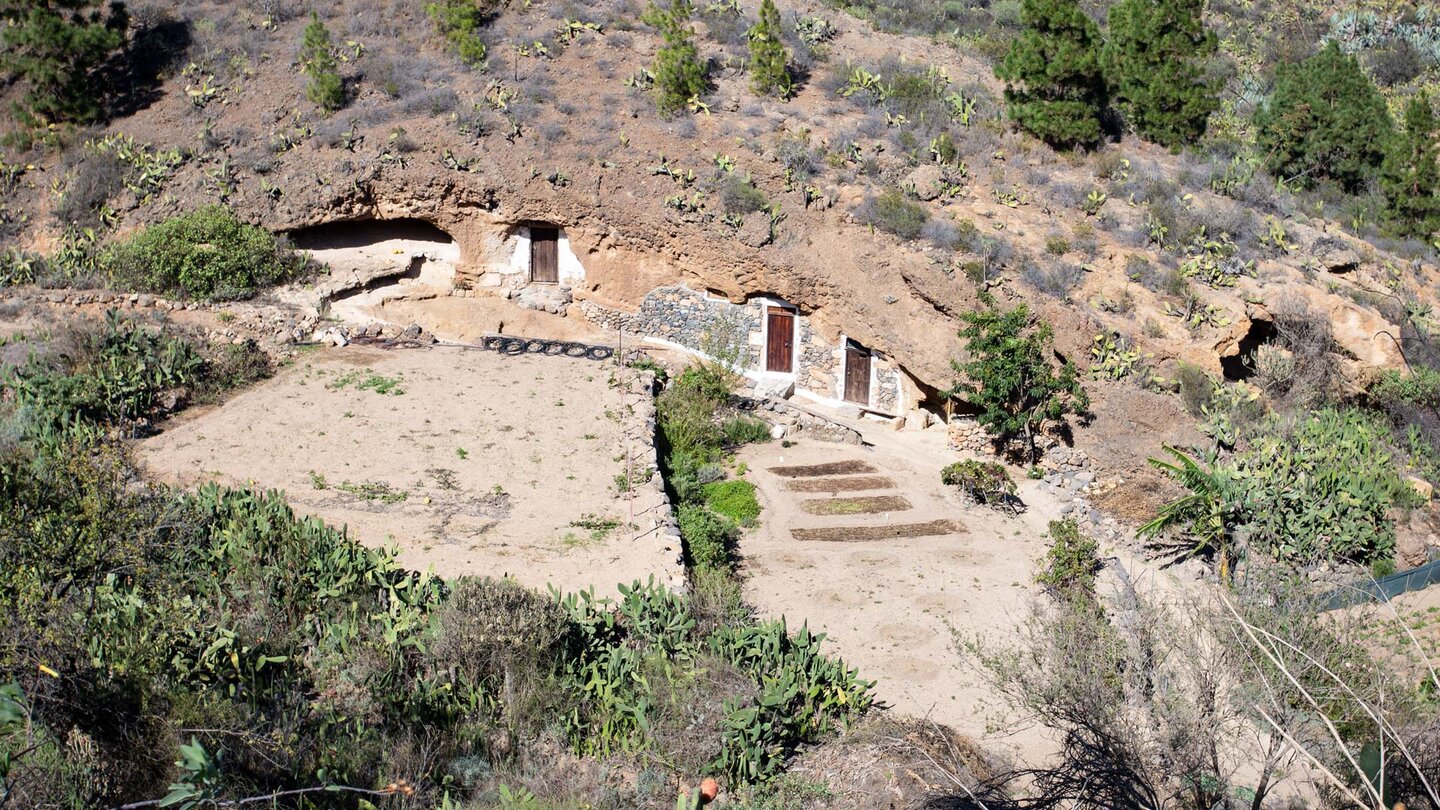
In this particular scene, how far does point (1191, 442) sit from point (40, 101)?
80.9ft

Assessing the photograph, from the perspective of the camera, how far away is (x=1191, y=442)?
62.3 feet

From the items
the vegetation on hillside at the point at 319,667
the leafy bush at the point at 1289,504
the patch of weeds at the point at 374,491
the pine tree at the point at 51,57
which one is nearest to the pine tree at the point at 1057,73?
the leafy bush at the point at 1289,504

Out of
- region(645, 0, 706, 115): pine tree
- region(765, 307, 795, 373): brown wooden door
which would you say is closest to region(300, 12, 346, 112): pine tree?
region(645, 0, 706, 115): pine tree

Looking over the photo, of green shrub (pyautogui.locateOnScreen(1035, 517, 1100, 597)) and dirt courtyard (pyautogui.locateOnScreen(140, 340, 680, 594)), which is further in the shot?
green shrub (pyautogui.locateOnScreen(1035, 517, 1100, 597))

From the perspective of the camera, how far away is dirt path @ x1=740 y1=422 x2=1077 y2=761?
13734 mm

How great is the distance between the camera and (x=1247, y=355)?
69.9 feet

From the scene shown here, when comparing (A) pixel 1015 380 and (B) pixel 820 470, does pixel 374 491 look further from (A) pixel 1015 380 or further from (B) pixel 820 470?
(A) pixel 1015 380

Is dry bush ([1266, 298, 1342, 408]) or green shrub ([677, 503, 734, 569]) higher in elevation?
dry bush ([1266, 298, 1342, 408])

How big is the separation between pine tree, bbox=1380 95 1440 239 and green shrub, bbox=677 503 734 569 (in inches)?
738

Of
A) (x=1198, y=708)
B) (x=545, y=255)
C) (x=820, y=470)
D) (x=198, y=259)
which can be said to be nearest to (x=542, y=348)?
(x=545, y=255)

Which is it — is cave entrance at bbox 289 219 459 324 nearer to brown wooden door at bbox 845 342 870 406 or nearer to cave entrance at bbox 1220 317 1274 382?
brown wooden door at bbox 845 342 870 406

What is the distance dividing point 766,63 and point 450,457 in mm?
12977

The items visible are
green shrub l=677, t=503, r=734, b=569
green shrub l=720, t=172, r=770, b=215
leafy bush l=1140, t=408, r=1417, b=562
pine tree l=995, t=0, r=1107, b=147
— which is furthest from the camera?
pine tree l=995, t=0, r=1107, b=147

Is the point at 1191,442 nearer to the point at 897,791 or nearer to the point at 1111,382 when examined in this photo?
the point at 1111,382
